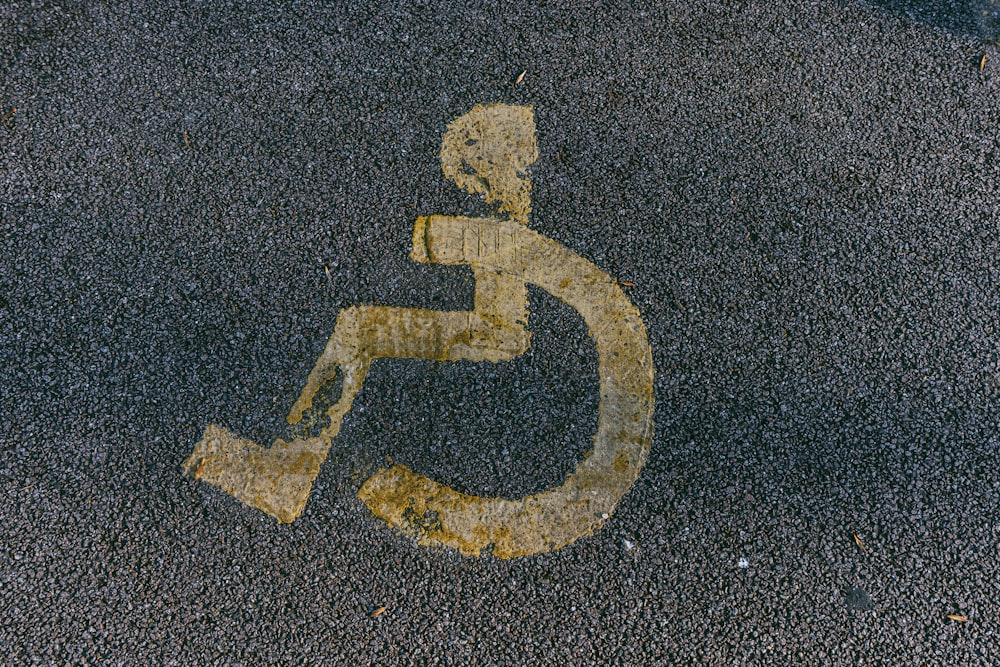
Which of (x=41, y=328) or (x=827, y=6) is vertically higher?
(x=827, y=6)

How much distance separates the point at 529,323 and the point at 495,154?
68 centimetres

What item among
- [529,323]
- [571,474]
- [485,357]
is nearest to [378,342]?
[485,357]

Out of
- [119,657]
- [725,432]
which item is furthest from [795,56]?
[119,657]

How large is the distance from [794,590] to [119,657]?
1936mm

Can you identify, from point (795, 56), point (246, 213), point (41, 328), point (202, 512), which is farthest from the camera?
point (795, 56)

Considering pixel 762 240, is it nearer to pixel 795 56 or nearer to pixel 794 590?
pixel 795 56

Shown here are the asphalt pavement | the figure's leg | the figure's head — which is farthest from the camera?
the figure's head

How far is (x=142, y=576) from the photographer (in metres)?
2.05

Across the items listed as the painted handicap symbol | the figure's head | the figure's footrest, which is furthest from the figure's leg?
the figure's head

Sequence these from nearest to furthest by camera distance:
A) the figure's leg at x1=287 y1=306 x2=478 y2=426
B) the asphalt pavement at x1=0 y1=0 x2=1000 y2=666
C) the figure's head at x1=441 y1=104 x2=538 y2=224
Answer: the asphalt pavement at x1=0 y1=0 x2=1000 y2=666, the figure's leg at x1=287 y1=306 x2=478 y2=426, the figure's head at x1=441 y1=104 x2=538 y2=224

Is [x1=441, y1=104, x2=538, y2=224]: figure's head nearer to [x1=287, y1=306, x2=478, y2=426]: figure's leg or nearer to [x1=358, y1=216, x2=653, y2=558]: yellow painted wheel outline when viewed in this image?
[x1=358, y1=216, x2=653, y2=558]: yellow painted wheel outline

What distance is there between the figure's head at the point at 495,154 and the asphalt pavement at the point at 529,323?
6 centimetres

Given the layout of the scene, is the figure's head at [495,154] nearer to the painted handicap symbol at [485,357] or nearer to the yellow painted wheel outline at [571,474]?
the painted handicap symbol at [485,357]

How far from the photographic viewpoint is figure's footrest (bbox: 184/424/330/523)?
7.03 feet
